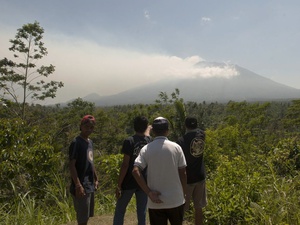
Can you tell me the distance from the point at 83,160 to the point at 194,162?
4.39 ft

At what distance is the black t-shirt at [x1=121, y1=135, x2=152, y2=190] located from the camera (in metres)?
2.89

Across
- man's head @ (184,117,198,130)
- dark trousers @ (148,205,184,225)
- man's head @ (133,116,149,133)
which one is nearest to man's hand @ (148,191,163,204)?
dark trousers @ (148,205,184,225)

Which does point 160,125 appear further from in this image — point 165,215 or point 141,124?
point 165,215

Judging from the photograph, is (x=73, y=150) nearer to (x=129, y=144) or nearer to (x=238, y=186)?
(x=129, y=144)

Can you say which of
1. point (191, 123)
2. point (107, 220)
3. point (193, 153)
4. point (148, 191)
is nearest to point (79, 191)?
point (148, 191)

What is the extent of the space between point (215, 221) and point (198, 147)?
122 centimetres

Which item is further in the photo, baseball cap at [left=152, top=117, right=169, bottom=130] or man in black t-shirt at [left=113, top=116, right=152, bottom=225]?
man in black t-shirt at [left=113, top=116, right=152, bottom=225]

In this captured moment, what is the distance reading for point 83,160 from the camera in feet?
9.78

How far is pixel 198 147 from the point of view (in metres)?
3.30

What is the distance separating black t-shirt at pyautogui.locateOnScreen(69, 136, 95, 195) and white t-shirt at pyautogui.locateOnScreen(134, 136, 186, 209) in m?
0.85

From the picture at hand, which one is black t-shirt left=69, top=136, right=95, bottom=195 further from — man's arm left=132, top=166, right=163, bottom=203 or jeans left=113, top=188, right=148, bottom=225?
man's arm left=132, top=166, right=163, bottom=203

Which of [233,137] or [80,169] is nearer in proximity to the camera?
[80,169]

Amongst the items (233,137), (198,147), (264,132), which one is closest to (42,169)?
(198,147)

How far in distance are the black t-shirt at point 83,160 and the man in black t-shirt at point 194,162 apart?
1110 mm
